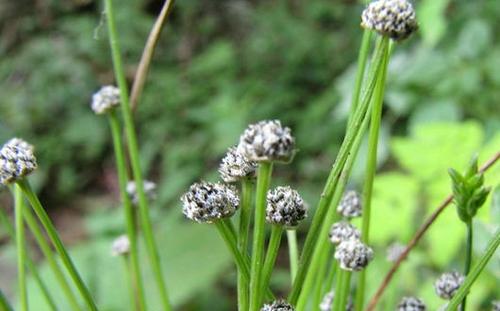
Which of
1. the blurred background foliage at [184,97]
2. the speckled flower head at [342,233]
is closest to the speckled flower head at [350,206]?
the speckled flower head at [342,233]

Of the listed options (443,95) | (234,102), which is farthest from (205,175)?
(443,95)

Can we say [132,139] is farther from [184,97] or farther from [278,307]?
[184,97]

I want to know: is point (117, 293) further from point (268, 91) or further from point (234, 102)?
point (268, 91)

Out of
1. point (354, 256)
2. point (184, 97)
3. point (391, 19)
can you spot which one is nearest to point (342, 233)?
point (354, 256)

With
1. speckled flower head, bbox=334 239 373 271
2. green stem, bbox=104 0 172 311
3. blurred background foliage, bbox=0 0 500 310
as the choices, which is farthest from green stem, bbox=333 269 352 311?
blurred background foliage, bbox=0 0 500 310

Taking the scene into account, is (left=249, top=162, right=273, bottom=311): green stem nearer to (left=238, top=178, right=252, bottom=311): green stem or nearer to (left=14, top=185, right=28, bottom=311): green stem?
(left=238, top=178, right=252, bottom=311): green stem
